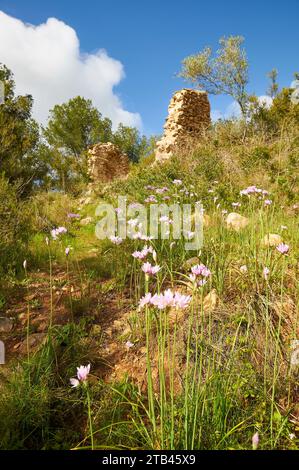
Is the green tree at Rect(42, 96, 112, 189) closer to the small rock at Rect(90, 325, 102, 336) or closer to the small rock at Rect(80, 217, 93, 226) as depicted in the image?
the small rock at Rect(80, 217, 93, 226)

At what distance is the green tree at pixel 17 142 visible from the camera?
547 centimetres

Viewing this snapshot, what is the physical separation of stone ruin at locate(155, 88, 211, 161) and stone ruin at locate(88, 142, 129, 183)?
3.28 m

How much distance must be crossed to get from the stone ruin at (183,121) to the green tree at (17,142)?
4.87 metres

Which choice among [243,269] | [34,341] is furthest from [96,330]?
[243,269]

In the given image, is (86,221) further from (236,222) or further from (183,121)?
(183,121)

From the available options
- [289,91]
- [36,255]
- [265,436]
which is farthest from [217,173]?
[289,91]

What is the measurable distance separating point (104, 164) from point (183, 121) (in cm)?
502

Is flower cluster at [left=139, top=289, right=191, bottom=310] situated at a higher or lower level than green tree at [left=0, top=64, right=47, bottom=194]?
lower

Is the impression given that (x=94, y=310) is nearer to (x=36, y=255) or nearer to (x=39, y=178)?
(x=36, y=255)

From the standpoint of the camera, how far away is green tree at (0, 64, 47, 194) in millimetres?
5473

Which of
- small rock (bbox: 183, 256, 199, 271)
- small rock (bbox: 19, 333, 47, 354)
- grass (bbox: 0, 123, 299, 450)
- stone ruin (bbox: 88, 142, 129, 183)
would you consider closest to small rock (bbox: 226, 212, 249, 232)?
grass (bbox: 0, 123, 299, 450)

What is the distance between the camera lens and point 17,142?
6.84 m

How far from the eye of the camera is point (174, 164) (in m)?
8.14
